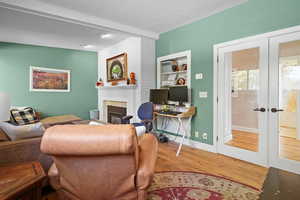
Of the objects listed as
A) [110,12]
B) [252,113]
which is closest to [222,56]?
[252,113]

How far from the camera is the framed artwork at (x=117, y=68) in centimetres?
472

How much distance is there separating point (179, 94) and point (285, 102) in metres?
1.81

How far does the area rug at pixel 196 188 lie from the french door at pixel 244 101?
0.97 metres

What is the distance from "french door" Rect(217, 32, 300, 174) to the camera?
92.7 inches

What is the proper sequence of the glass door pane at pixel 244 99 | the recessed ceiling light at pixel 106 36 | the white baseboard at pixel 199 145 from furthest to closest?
the recessed ceiling light at pixel 106 36, the white baseboard at pixel 199 145, the glass door pane at pixel 244 99

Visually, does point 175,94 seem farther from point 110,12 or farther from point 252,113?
point 110,12

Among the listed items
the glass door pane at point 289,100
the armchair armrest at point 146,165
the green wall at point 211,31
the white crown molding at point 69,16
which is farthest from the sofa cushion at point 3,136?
the glass door pane at point 289,100

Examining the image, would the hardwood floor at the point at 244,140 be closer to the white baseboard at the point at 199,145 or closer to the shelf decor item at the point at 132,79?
the white baseboard at the point at 199,145

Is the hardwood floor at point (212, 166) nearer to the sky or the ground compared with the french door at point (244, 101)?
nearer to the ground

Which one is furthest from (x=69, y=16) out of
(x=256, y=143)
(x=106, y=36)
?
(x=256, y=143)

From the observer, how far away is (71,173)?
1141mm

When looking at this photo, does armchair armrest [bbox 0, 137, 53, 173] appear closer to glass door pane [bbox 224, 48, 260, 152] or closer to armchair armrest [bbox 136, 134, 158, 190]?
armchair armrest [bbox 136, 134, 158, 190]

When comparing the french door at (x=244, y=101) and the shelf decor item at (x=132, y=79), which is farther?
the shelf decor item at (x=132, y=79)

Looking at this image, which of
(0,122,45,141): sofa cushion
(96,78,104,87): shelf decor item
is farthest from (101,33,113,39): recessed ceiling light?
(0,122,45,141): sofa cushion
